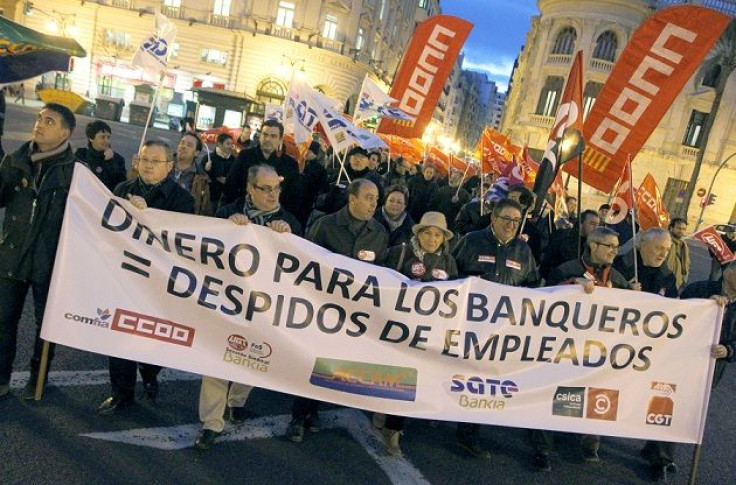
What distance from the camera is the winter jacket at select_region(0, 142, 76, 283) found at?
3.64 metres

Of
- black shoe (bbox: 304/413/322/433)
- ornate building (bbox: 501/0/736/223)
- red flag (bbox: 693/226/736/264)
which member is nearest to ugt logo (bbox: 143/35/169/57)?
black shoe (bbox: 304/413/322/433)

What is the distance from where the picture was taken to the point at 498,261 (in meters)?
4.43

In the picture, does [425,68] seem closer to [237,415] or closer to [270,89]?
[237,415]

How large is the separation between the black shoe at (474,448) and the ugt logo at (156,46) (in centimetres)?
544

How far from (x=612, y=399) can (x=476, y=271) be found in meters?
1.32

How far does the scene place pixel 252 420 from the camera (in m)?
4.21


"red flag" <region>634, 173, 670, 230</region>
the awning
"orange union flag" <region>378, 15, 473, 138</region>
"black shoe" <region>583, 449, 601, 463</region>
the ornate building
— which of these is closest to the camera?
"black shoe" <region>583, 449, 601, 463</region>

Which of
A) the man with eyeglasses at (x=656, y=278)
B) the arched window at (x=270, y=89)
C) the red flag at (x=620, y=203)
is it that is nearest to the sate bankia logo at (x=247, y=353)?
the man with eyeglasses at (x=656, y=278)

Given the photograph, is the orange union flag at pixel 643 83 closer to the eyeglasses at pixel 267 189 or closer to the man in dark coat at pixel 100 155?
the eyeglasses at pixel 267 189

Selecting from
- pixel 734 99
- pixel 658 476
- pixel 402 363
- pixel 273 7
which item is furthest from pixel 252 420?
pixel 734 99

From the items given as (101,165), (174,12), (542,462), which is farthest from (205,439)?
(174,12)

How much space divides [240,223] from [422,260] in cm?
134

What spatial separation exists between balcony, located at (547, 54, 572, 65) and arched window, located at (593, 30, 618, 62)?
183cm

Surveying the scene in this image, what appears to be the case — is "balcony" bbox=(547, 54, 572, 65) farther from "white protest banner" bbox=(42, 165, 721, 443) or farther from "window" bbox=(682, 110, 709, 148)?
"white protest banner" bbox=(42, 165, 721, 443)
